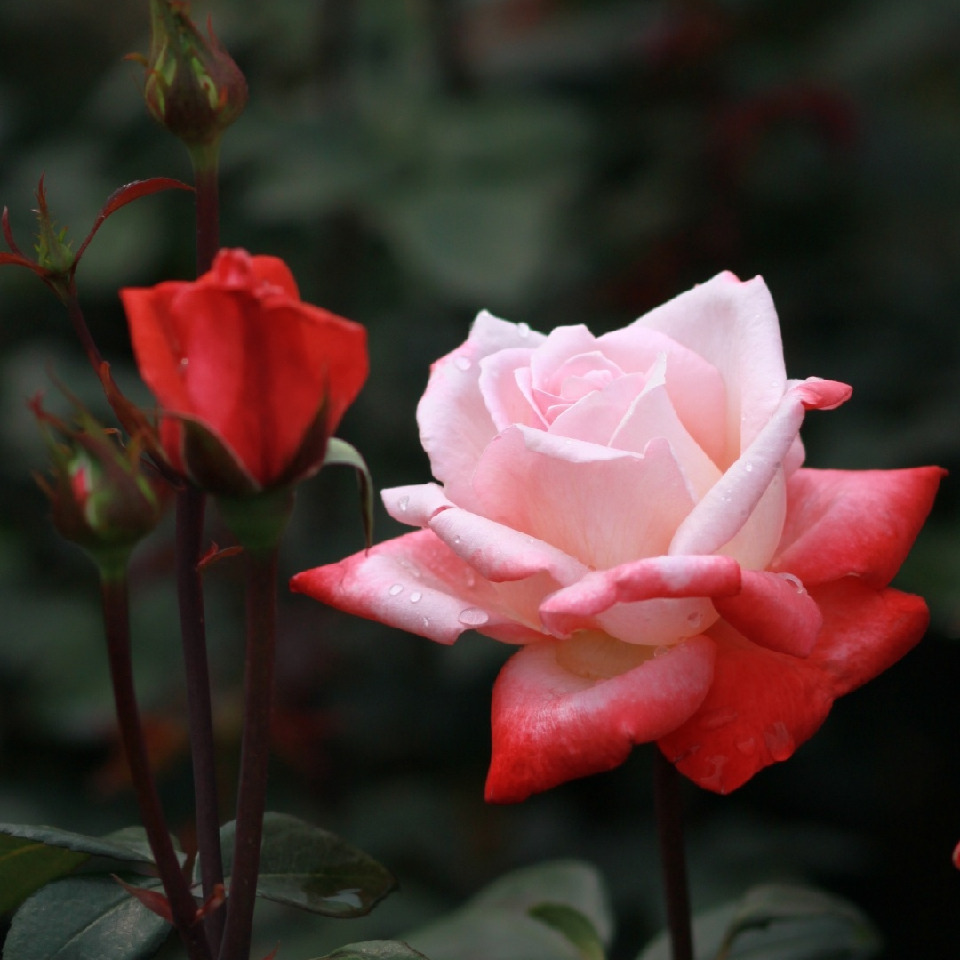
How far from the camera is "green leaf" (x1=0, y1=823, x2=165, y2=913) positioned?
500 millimetres

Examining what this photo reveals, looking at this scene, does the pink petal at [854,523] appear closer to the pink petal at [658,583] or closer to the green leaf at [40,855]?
the pink petal at [658,583]

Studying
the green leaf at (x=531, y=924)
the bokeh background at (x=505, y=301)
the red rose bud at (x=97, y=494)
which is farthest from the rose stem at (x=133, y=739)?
the bokeh background at (x=505, y=301)

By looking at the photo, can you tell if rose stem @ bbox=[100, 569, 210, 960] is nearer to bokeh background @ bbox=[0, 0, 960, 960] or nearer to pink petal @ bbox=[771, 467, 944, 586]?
pink petal @ bbox=[771, 467, 944, 586]

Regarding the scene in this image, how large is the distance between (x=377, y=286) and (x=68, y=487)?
1.33 metres

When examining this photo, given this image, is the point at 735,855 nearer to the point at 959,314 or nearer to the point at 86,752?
the point at 959,314

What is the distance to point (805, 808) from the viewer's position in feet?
4.23

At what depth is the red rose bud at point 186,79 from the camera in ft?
1.56

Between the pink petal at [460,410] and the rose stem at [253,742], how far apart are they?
14 cm

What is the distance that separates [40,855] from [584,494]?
0.95ft

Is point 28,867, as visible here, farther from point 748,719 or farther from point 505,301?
point 505,301

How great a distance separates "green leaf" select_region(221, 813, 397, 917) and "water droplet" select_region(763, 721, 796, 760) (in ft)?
0.64

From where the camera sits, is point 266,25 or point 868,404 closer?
point 868,404

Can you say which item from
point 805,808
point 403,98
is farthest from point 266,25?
point 805,808

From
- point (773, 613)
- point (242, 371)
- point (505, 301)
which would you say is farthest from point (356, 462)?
point (505, 301)
